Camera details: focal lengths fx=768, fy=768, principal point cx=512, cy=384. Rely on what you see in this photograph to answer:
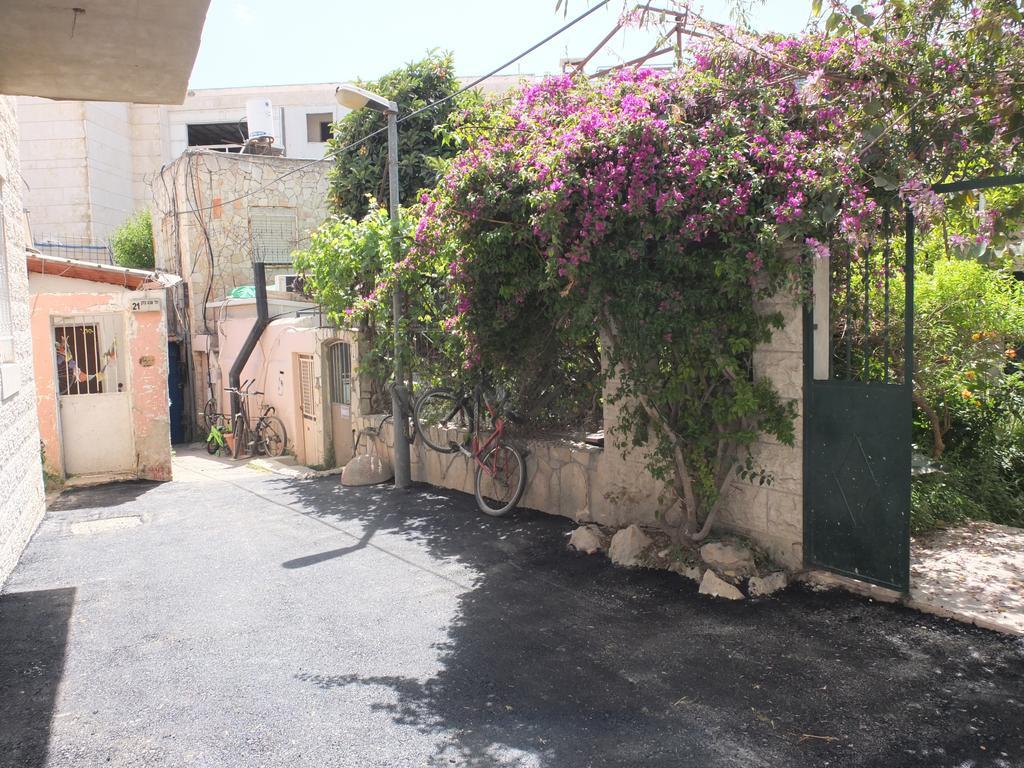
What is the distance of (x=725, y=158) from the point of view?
500 centimetres

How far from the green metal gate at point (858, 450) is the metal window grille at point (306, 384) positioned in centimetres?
967

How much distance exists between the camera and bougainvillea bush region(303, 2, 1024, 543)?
459cm

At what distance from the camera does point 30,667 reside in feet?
15.1

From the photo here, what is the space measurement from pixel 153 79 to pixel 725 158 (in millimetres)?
4476

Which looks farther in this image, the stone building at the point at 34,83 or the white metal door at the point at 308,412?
the white metal door at the point at 308,412

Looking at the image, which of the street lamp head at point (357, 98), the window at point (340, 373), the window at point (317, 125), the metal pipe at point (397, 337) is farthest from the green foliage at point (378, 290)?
the window at point (317, 125)

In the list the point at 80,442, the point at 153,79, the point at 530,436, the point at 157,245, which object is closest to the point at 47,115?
the point at 157,245

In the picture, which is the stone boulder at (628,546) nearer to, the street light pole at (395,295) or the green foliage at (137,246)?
the street light pole at (395,295)

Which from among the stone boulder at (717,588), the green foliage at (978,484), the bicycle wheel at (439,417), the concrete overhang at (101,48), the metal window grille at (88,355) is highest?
the concrete overhang at (101,48)

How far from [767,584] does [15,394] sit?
659cm

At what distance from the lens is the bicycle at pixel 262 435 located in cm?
1482

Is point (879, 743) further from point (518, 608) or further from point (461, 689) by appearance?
point (518, 608)

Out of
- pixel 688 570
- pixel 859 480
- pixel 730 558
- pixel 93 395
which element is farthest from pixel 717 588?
pixel 93 395

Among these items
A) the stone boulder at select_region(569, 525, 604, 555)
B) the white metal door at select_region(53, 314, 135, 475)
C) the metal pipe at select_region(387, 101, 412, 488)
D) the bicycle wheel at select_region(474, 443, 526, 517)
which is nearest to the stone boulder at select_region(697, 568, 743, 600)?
the stone boulder at select_region(569, 525, 604, 555)
